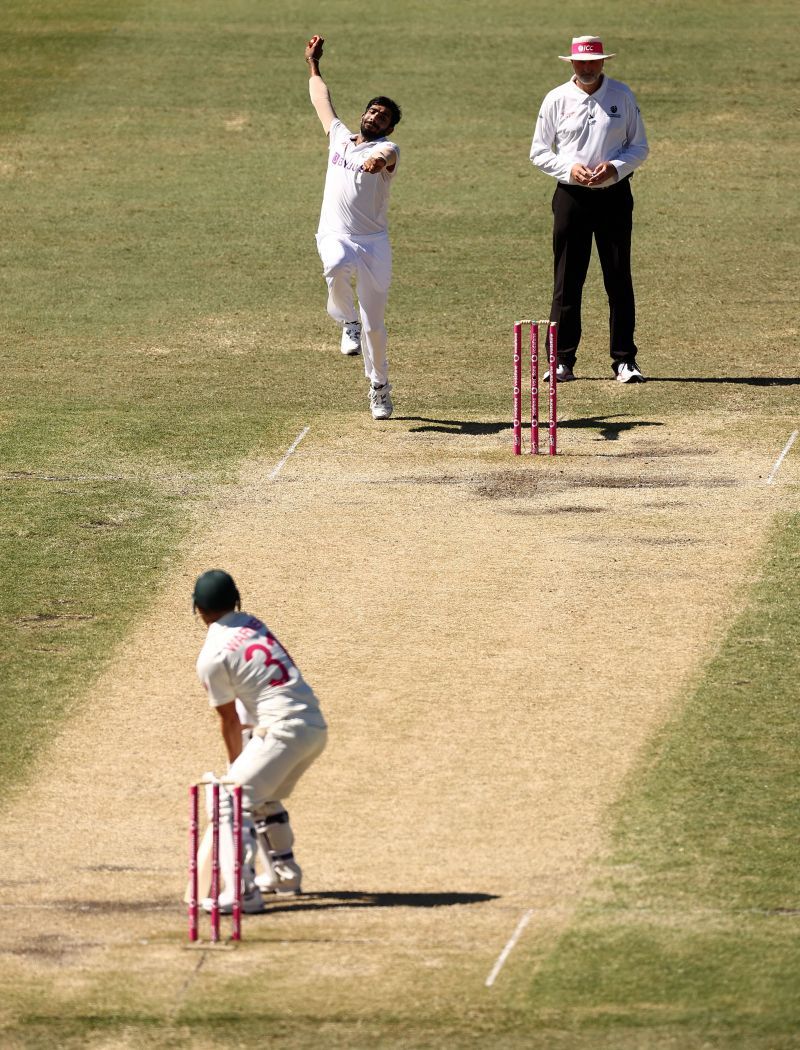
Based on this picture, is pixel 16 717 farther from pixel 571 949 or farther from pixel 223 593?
pixel 571 949

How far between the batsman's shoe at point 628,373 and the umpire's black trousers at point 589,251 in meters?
0.07

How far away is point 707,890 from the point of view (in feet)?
27.9

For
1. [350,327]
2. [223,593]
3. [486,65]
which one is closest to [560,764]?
[223,593]

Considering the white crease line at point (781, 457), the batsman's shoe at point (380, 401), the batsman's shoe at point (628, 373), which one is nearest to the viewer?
the white crease line at point (781, 457)

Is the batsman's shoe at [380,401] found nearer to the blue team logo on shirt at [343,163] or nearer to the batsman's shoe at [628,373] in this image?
the blue team logo on shirt at [343,163]

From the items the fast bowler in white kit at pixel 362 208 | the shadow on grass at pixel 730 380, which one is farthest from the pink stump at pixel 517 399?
the shadow on grass at pixel 730 380

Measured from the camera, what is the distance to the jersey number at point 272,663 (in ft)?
27.5

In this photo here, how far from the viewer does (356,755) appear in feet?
33.0

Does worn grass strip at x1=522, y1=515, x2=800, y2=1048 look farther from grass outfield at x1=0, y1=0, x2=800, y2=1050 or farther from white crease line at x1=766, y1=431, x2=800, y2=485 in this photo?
white crease line at x1=766, y1=431, x2=800, y2=485

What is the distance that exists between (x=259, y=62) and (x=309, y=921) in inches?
831

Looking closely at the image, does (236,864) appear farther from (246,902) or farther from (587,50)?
(587,50)

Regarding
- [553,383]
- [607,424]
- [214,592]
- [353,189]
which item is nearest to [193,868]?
[214,592]

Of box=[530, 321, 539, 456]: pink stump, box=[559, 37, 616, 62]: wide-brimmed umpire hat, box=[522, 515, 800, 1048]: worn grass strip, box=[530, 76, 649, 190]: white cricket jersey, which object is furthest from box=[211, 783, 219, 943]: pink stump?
box=[559, 37, 616, 62]: wide-brimmed umpire hat

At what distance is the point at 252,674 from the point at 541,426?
25.1ft
